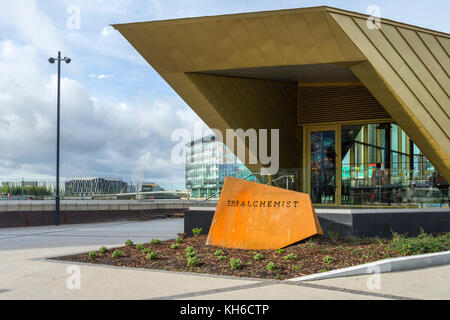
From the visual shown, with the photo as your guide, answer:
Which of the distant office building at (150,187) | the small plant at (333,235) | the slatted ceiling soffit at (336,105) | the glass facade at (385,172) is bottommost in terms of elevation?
the small plant at (333,235)

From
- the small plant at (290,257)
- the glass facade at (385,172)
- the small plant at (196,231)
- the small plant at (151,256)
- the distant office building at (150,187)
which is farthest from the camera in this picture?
the distant office building at (150,187)

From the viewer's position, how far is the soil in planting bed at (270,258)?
25.6ft

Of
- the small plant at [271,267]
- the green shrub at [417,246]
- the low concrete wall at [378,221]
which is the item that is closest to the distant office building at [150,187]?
the low concrete wall at [378,221]

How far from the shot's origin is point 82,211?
888 inches

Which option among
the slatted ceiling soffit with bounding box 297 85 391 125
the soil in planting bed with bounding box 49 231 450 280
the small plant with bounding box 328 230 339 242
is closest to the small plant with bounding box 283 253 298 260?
the soil in planting bed with bounding box 49 231 450 280

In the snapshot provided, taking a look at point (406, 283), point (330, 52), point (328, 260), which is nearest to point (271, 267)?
point (328, 260)

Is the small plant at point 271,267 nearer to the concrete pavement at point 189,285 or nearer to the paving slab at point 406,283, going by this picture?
the concrete pavement at point 189,285

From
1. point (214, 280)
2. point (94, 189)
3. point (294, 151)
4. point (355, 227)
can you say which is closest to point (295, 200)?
point (355, 227)

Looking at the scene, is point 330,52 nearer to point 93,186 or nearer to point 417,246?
point 417,246

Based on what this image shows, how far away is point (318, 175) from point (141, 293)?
36.8 ft

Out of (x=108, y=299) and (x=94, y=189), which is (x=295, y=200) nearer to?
(x=108, y=299)

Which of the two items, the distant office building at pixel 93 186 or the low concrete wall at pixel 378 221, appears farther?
the distant office building at pixel 93 186

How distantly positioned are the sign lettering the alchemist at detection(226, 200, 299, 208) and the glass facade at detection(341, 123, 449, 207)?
3.16m

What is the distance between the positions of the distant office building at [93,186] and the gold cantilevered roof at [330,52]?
1404 centimetres
